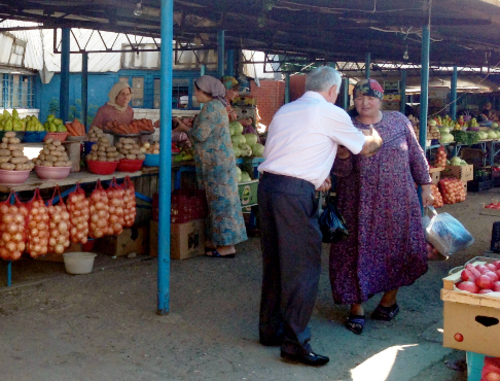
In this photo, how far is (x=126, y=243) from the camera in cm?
693

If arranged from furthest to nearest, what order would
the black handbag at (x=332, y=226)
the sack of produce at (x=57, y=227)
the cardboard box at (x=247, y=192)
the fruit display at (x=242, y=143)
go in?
the fruit display at (x=242, y=143)
the cardboard box at (x=247, y=192)
the sack of produce at (x=57, y=227)
the black handbag at (x=332, y=226)

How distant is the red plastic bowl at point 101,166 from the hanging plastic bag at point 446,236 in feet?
9.86

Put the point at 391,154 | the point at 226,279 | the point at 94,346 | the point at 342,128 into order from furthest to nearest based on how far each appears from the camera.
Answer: the point at 226,279, the point at 391,154, the point at 94,346, the point at 342,128

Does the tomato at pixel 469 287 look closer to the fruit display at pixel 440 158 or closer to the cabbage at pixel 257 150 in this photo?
the cabbage at pixel 257 150

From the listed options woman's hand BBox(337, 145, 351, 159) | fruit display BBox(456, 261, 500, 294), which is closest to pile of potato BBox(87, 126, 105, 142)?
woman's hand BBox(337, 145, 351, 159)

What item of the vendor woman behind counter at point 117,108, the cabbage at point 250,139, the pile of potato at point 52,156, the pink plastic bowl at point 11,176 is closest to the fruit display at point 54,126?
the pile of potato at point 52,156

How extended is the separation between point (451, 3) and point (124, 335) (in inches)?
209

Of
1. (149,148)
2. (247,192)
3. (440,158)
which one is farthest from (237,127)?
(440,158)

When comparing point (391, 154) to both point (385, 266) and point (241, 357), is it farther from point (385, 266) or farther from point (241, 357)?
point (241, 357)

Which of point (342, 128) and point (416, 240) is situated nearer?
point (342, 128)

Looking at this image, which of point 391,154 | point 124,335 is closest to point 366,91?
point 391,154

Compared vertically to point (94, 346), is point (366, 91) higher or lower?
higher

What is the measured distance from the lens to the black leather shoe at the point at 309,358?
4141 mm

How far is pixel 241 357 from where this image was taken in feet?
14.1
